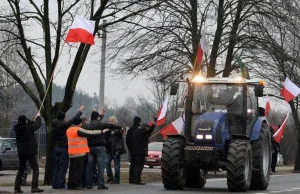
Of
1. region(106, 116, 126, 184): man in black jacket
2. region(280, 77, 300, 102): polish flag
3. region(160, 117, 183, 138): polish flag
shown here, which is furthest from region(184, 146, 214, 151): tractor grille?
region(280, 77, 300, 102): polish flag

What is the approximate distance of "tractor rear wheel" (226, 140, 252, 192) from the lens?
1727 centimetres

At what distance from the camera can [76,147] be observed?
58.7 feet

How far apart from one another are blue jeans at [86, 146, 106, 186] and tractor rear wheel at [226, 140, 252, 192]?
3.35m

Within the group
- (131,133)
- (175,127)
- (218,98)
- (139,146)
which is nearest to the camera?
(218,98)

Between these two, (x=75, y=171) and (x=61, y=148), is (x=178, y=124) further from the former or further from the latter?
(x=75, y=171)

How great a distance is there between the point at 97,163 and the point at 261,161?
429 cm

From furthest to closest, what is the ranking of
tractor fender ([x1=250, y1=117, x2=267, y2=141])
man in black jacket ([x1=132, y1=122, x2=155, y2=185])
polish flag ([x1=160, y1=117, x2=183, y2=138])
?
1. polish flag ([x1=160, y1=117, x2=183, y2=138])
2. man in black jacket ([x1=132, y1=122, x2=155, y2=185])
3. tractor fender ([x1=250, y1=117, x2=267, y2=141])

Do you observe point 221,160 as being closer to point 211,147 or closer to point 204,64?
point 211,147

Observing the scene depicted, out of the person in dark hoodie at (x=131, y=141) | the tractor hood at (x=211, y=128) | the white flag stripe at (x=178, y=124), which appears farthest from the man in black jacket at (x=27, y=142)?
the white flag stripe at (x=178, y=124)

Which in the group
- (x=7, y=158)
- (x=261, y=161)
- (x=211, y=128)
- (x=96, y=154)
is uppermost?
(x=211, y=128)

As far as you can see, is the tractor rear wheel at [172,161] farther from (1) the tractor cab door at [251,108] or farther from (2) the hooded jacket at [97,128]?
(1) the tractor cab door at [251,108]

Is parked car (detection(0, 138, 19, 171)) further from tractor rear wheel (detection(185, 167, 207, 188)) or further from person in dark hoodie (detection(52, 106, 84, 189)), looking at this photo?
tractor rear wheel (detection(185, 167, 207, 188))

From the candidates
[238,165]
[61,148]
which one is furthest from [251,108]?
[61,148]

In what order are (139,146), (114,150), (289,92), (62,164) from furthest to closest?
1. (289,92)
2. (139,146)
3. (114,150)
4. (62,164)
